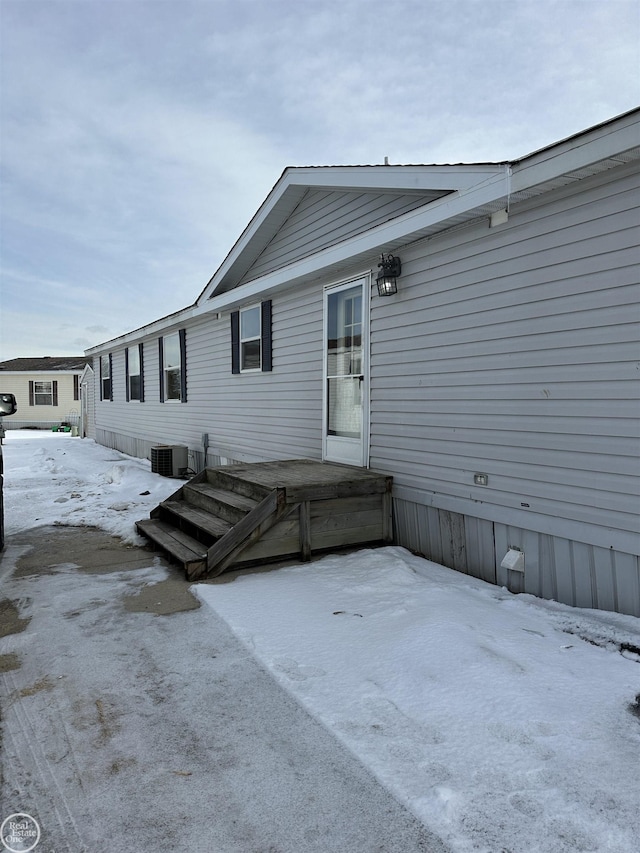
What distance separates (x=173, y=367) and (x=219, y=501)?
699 cm

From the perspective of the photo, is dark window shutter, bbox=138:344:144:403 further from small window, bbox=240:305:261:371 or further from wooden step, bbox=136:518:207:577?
wooden step, bbox=136:518:207:577

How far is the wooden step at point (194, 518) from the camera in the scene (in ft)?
15.6

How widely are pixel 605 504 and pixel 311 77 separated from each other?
337 inches

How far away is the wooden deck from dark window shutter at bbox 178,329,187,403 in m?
5.44

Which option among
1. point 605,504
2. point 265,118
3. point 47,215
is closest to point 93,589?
point 605,504

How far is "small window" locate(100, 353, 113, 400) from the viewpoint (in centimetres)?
1641

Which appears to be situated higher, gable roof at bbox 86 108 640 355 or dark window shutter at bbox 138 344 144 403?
gable roof at bbox 86 108 640 355

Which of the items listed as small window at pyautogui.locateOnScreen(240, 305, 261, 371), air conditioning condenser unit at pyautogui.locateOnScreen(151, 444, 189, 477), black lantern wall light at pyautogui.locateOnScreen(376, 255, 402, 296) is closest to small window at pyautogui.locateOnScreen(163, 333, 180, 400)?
air conditioning condenser unit at pyautogui.locateOnScreen(151, 444, 189, 477)

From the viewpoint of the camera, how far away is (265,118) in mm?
11461

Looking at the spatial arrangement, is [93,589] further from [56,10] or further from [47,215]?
[47,215]

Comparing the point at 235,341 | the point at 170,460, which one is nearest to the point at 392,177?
the point at 235,341

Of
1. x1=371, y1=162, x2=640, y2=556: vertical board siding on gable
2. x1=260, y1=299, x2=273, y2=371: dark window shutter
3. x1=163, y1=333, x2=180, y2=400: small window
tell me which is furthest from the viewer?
x1=163, y1=333, x2=180, y2=400: small window

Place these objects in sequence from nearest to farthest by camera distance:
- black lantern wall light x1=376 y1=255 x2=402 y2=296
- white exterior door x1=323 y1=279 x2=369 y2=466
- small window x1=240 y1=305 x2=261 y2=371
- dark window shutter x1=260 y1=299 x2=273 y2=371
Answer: black lantern wall light x1=376 y1=255 x2=402 y2=296 < white exterior door x1=323 y1=279 x2=369 y2=466 < dark window shutter x1=260 y1=299 x2=273 y2=371 < small window x1=240 y1=305 x2=261 y2=371

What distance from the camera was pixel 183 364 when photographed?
10.9 m
